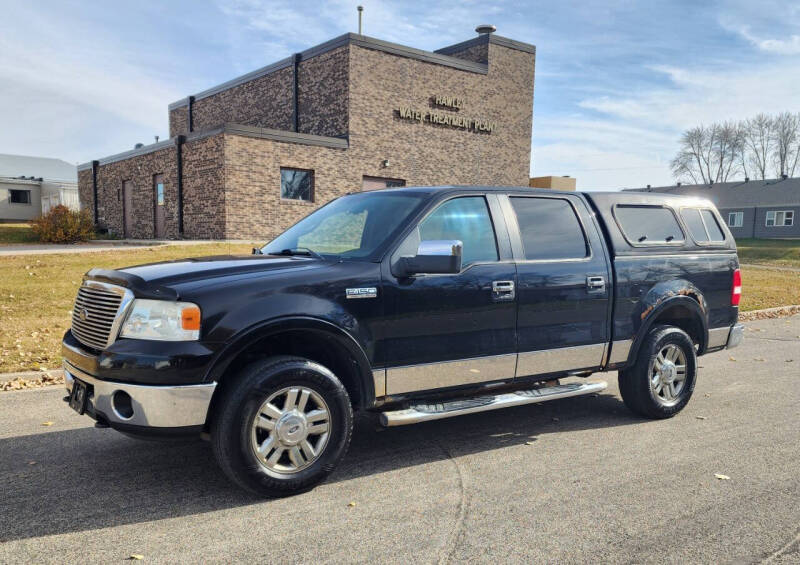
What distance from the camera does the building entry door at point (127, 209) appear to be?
29.5 meters

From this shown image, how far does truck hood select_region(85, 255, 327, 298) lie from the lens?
377 centimetres

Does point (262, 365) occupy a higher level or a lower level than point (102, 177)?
lower

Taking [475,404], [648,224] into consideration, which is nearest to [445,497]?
[475,404]

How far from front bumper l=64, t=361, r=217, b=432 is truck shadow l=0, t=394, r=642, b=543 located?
53cm

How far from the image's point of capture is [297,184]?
24.7 metres

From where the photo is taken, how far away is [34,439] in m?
4.93

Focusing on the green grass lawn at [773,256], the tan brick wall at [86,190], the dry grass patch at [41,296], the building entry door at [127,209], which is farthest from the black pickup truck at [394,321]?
the tan brick wall at [86,190]

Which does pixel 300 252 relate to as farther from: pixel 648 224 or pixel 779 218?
pixel 779 218

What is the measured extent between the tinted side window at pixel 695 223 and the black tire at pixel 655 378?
39.7 inches

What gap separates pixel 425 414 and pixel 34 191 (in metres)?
52.9

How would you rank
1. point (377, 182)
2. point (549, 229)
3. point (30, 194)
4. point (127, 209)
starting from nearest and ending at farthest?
point (549, 229) < point (377, 182) < point (127, 209) < point (30, 194)

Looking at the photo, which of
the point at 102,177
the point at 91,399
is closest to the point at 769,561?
the point at 91,399

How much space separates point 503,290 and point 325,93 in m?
23.7

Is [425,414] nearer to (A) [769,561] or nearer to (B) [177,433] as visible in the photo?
(B) [177,433]
